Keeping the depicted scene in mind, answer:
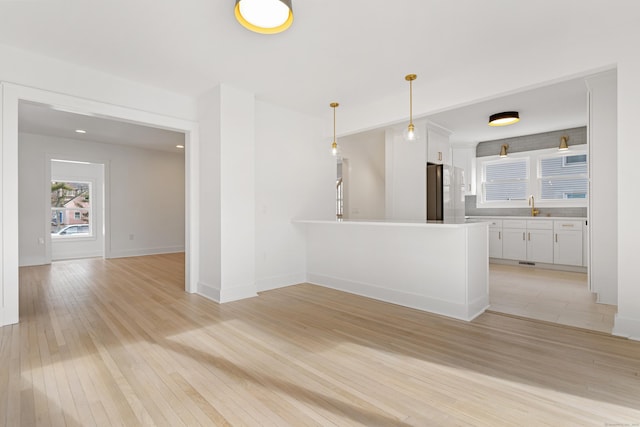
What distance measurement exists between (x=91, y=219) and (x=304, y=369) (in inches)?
310

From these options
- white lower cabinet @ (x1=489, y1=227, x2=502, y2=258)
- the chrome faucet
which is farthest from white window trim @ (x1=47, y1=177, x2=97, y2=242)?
the chrome faucet

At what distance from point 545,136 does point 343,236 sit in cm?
492

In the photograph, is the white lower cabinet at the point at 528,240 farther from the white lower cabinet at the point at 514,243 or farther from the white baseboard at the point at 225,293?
the white baseboard at the point at 225,293

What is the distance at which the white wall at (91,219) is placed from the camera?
721 centimetres

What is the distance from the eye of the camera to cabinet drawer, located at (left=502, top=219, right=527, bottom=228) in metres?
6.06

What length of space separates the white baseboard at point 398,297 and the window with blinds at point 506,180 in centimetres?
459

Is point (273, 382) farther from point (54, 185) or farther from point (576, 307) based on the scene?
point (54, 185)

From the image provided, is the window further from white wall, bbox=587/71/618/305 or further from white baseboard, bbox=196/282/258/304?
white wall, bbox=587/71/618/305

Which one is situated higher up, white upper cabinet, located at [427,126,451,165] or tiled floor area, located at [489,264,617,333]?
white upper cabinet, located at [427,126,451,165]

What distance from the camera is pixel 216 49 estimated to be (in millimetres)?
2955

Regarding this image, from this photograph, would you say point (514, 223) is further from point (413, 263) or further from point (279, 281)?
point (279, 281)

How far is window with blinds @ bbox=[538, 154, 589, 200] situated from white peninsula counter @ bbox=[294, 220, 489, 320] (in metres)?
3.94

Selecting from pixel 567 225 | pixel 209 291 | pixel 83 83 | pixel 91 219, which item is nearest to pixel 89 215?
pixel 91 219

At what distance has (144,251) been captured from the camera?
7.89m
